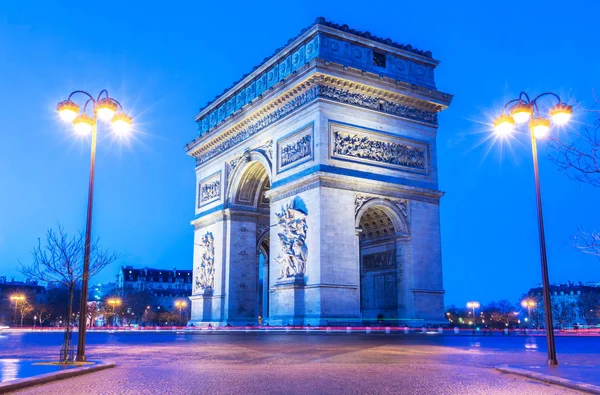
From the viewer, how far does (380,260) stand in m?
35.2

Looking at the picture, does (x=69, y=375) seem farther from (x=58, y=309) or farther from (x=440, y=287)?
(x=58, y=309)

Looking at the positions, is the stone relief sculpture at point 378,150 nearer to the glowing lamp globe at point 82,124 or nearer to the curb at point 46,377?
the glowing lamp globe at point 82,124

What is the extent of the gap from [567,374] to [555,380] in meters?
0.90

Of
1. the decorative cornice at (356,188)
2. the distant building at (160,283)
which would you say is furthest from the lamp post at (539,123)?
the distant building at (160,283)

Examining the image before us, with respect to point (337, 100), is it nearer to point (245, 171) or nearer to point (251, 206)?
point (245, 171)

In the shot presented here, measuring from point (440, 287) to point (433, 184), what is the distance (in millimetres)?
5512

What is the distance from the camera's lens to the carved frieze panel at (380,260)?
112 ft

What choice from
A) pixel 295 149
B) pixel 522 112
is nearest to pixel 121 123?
pixel 522 112

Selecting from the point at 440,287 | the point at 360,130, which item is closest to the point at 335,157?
the point at 360,130

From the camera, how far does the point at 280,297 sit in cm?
3212

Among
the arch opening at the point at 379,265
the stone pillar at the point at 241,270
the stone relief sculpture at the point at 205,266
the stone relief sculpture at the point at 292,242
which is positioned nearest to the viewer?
the stone relief sculpture at the point at 292,242

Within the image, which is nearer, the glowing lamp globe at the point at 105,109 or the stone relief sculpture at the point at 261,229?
the glowing lamp globe at the point at 105,109

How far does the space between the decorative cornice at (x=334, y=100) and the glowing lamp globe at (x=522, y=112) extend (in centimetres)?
1827

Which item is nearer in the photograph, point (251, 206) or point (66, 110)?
point (66, 110)
